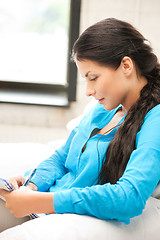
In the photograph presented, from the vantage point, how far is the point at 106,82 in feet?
4.02

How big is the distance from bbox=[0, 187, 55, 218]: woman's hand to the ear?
0.49m

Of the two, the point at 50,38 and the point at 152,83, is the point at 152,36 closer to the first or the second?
the point at 50,38

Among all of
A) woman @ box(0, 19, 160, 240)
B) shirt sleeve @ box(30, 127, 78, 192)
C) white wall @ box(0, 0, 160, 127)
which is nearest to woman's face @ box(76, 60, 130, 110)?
woman @ box(0, 19, 160, 240)

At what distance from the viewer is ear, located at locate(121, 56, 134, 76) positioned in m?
1.21

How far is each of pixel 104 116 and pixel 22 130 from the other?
1.60 m

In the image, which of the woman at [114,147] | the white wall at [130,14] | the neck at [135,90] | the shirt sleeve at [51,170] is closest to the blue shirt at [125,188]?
the woman at [114,147]

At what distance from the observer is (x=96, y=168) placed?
4.17 ft

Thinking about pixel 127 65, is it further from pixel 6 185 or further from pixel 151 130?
pixel 6 185

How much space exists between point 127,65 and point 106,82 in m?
0.09

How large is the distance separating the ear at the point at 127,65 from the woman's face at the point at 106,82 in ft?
0.03

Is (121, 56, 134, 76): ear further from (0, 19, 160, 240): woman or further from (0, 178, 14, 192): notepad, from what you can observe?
(0, 178, 14, 192): notepad

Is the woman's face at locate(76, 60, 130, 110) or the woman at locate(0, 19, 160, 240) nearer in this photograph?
the woman at locate(0, 19, 160, 240)

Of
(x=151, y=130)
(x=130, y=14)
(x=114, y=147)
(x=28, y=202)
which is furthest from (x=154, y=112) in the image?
(x=130, y=14)

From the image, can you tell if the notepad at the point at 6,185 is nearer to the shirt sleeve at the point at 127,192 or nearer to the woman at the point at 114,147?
the woman at the point at 114,147
